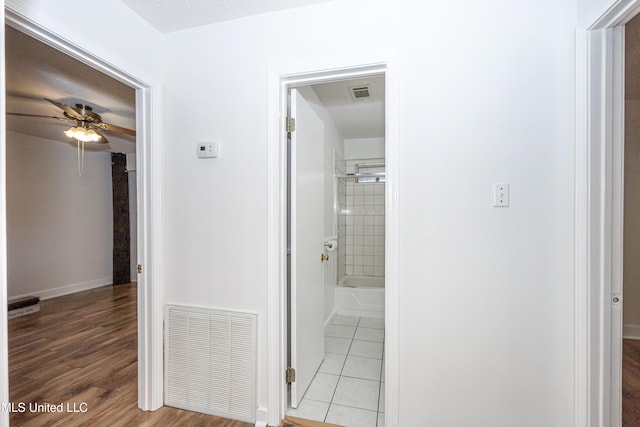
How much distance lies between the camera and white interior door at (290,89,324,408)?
1.83m

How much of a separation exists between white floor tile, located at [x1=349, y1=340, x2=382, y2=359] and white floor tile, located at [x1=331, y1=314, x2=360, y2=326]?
0.48 m

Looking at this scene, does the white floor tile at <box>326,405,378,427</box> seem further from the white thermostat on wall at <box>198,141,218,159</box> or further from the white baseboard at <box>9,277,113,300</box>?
the white baseboard at <box>9,277,113,300</box>

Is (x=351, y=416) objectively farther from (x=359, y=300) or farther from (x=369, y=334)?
(x=359, y=300)

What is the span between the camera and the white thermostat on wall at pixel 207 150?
1.75 meters

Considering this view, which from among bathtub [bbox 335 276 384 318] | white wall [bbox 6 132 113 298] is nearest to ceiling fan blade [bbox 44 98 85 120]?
white wall [bbox 6 132 113 298]

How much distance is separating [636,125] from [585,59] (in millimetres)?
2336

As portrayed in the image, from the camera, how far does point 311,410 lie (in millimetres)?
1834

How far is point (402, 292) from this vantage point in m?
1.51

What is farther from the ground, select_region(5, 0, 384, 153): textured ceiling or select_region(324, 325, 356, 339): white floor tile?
select_region(5, 0, 384, 153): textured ceiling

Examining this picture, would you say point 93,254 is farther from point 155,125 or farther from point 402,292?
point 402,292

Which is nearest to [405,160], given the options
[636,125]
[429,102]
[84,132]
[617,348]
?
[429,102]

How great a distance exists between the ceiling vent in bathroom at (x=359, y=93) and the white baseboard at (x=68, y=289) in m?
5.00

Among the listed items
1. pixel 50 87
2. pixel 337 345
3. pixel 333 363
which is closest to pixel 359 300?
pixel 337 345

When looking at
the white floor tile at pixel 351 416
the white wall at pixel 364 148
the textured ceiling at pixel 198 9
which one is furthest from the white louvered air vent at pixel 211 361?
the white wall at pixel 364 148
